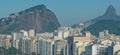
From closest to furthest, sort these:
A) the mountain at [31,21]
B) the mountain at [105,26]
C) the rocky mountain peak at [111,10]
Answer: the mountain at [105,26]
the mountain at [31,21]
the rocky mountain peak at [111,10]

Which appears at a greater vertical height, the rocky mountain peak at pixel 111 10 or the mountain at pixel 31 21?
the rocky mountain peak at pixel 111 10

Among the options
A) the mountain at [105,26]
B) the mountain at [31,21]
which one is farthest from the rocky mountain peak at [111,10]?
the mountain at [31,21]

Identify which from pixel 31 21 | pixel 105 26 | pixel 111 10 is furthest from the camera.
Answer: pixel 111 10

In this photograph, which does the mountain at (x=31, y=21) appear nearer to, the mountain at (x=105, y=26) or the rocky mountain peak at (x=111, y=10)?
the mountain at (x=105, y=26)

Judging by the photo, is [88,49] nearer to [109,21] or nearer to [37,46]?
[37,46]

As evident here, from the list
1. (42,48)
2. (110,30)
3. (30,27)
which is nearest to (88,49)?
(42,48)

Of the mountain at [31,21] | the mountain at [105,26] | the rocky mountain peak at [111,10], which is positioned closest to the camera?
the mountain at [105,26]

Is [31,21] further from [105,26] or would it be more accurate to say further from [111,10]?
[111,10]

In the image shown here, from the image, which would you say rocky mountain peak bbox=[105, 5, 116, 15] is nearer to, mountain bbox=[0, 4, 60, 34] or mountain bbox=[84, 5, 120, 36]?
mountain bbox=[84, 5, 120, 36]

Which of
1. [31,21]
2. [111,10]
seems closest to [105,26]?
[31,21]

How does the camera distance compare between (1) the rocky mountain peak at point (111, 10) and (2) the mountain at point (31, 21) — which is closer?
(2) the mountain at point (31, 21)
